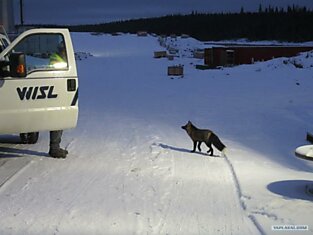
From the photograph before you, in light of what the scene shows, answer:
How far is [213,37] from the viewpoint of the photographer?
10956 cm

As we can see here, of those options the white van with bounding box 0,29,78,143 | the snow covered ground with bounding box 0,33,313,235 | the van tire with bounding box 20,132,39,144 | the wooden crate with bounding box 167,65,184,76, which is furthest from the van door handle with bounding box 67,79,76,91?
the wooden crate with bounding box 167,65,184,76

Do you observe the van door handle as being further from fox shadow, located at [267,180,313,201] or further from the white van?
fox shadow, located at [267,180,313,201]

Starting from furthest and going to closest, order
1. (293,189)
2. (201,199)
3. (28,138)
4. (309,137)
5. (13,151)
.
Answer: (309,137) → (28,138) → (13,151) → (293,189) → (201,199)

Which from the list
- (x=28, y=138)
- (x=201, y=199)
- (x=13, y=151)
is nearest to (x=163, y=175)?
(x=201, y=199)

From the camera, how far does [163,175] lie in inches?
307

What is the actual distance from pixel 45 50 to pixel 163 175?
2.60 metres

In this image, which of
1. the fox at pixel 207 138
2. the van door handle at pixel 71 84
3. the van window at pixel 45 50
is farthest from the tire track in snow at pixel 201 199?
the van window at pixel 45 50

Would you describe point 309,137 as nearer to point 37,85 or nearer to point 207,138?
point 207,138

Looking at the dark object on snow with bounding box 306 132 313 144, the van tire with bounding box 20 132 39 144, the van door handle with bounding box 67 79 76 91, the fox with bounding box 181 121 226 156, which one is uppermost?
the van door handle with bounding box 67 79 76 91

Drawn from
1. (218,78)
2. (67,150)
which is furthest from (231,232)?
(218,78)

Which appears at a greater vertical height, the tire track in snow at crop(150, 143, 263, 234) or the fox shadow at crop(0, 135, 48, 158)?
the fox shadow at crop(0, 135, 48, 158)

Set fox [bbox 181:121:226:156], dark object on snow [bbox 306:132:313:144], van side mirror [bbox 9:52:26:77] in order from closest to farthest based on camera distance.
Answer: van side mirror [bbox 9:52:26:77], fox [bbox 181:121:226:156], dark object on snow [bbox 306:132:313:144]

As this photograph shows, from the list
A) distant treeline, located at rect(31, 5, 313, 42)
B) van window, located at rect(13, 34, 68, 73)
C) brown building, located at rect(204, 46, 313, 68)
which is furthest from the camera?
distant treeline, located at rect(31, 5, 313, 42)

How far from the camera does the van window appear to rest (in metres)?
8.16
